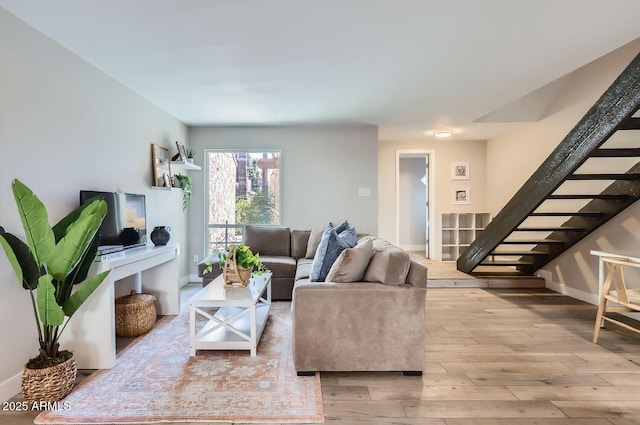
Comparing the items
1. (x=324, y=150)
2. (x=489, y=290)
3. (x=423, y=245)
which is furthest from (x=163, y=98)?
(x=423, y=245)

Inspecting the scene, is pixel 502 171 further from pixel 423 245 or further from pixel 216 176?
pixel 216 176

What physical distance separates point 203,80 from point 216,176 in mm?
2141

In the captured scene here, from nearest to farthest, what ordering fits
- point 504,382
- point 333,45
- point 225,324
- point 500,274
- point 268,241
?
point 504,382 → point 333,45 → point 225,324 → point 268,241 → point 500,274

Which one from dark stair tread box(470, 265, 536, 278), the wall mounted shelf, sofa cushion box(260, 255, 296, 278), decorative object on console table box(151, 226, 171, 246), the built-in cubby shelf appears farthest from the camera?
the built-in cubby shelf

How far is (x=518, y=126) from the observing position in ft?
16.8

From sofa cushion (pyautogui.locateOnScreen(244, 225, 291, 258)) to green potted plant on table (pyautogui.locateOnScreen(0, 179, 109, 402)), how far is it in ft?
8.31

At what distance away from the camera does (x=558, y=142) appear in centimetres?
432

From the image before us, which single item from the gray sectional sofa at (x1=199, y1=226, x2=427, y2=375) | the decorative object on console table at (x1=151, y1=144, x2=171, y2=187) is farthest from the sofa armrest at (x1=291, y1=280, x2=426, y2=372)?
the decorative object on console table at (x1=151, y1=144, x2=171, y2=187)

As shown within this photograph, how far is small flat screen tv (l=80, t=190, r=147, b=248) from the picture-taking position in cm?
266

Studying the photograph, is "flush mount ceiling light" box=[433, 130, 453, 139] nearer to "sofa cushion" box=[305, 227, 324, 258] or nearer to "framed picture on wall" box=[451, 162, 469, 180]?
"framed picture on wall" box=[451, 162, 469, 180]

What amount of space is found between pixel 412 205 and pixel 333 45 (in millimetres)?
5975

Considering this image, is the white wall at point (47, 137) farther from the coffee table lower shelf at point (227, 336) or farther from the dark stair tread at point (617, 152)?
the dark stair tread at point (617, 152)

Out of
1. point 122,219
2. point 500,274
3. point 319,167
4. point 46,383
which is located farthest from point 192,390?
point 500,274

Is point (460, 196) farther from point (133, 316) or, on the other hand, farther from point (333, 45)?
point (133, 316)
